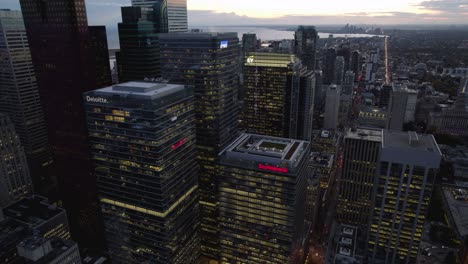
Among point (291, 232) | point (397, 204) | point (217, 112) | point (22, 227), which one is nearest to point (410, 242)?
point (397, 204)

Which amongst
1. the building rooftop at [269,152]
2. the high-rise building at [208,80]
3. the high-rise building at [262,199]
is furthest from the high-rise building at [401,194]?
the high-rise building at [208,80]

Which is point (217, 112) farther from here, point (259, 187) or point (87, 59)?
point (87, 59)

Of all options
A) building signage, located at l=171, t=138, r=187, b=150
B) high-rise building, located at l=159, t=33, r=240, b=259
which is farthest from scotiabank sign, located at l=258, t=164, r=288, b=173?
Answer: high-rise building, located at l=159, t=33, r=240, b=259

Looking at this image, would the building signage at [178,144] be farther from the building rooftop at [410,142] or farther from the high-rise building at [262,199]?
the building rooftop at [410,142]

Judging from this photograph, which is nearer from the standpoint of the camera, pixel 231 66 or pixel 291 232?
pixel 291 232

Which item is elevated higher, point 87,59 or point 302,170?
point 87,59

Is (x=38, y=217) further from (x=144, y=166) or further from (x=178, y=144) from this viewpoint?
(x=178, y=144)
